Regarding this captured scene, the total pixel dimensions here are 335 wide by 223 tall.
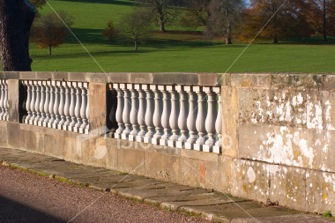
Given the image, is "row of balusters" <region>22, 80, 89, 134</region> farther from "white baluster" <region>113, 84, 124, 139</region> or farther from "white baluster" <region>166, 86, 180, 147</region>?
"white baluster" <region>166, 86, 180, 147</region>

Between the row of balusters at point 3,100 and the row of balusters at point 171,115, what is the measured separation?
4.54m

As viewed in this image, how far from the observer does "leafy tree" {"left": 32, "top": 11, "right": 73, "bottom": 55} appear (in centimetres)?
8800

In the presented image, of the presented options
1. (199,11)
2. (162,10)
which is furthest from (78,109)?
(162,10)

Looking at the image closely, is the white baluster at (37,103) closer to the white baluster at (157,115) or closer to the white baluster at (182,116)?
the white baluster at (157,115)

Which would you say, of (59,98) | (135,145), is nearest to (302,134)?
(135,145)

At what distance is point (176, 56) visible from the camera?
72062mm

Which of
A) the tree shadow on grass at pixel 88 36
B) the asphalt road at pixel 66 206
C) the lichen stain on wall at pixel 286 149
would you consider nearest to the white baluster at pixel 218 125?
the lichen stain on wall at pixel 286 149

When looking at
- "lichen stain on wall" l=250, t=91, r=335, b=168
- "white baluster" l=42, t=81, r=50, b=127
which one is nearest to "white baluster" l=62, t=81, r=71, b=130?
"white baluster" l=42, t=81, r=50, b=127

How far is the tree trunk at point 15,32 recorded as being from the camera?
66.2 feet

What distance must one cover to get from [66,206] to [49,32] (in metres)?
81.0

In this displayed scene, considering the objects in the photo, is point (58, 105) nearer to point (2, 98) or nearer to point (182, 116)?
point (2, 98)

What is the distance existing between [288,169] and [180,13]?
100 metres

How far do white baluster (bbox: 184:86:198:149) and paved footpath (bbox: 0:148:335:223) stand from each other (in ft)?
1.90

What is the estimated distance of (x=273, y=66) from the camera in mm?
55656
